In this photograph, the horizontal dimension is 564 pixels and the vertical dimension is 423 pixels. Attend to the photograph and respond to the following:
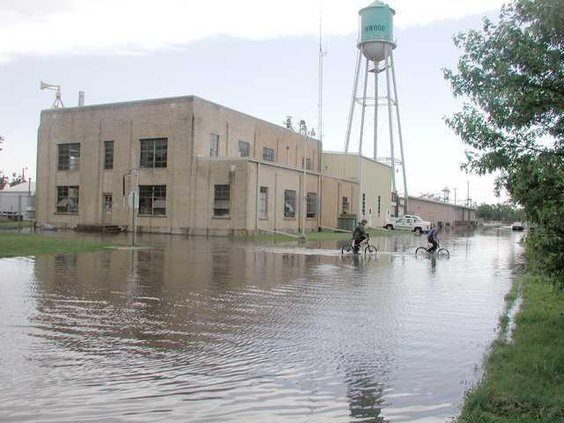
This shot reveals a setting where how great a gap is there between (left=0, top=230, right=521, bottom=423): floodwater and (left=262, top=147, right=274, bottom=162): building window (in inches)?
1492

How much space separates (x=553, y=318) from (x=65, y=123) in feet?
152

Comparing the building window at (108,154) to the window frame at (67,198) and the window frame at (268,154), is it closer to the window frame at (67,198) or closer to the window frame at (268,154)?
the window frame at (67,198)

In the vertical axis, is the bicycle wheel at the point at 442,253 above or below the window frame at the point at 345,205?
below

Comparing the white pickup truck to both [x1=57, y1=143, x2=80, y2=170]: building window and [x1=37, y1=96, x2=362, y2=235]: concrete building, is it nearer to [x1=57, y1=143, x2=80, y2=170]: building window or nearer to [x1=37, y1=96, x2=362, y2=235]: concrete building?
[x1=37, y1=96, x2=362, y2=235]: concrete building

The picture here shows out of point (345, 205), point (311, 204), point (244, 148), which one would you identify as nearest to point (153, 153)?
point (244, 148)

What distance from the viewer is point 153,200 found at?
44.1 meters

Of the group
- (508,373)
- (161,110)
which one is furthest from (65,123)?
(508,373)

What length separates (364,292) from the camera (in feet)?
43.7

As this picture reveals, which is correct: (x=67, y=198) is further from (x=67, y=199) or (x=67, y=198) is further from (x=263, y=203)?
(x=263, y=203)

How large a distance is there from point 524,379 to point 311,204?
44758mm

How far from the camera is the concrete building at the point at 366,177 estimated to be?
6062 centimetres

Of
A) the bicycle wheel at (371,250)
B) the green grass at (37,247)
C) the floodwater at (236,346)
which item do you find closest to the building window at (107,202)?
the green grass at (37,247)

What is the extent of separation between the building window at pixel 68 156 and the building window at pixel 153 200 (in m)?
7.52

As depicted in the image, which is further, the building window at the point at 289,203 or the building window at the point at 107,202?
the building window at the point at 107,202
